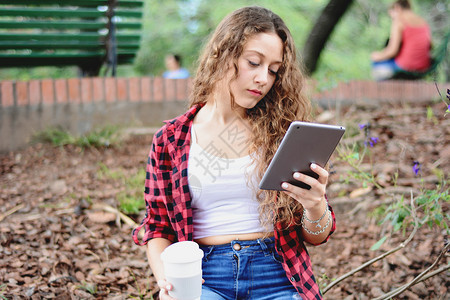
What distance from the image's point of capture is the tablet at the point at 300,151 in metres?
1.28

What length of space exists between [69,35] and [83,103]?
0.66 metres

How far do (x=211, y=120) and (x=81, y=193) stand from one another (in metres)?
1.54

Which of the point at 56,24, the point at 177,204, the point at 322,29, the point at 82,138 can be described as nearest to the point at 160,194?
the point at 177,204

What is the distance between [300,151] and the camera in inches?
52.0

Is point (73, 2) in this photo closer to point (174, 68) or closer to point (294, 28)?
point (174, 68)

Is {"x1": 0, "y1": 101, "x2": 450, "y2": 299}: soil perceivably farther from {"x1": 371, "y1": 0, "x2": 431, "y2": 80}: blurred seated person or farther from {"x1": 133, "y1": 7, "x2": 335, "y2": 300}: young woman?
{"x1": 371, "y1": 0, "x2": 431, "y2": 80}: blurred seated person

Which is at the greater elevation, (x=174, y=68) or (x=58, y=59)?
(x=58, y=59)

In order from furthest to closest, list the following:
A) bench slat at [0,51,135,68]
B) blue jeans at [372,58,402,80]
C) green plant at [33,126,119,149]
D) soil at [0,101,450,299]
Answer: blue jeans at [372,58,402,80]
bench slat at [0,51,135,68]
green plant at [33,126,119,149]
soil at [0,101,450,299]

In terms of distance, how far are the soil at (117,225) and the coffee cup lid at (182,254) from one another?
3.09ft

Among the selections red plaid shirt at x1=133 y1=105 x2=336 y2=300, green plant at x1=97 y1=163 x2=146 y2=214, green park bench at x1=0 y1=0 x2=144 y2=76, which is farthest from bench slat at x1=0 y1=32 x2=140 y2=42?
red plaid shirt at x1=133 y1=105 x2=336 y2=300

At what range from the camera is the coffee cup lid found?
1.22m

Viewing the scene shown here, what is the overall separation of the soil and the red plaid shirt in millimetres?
527

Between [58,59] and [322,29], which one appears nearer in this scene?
[58,59]

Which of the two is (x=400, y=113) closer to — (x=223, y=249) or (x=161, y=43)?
(x=223, y=249)
